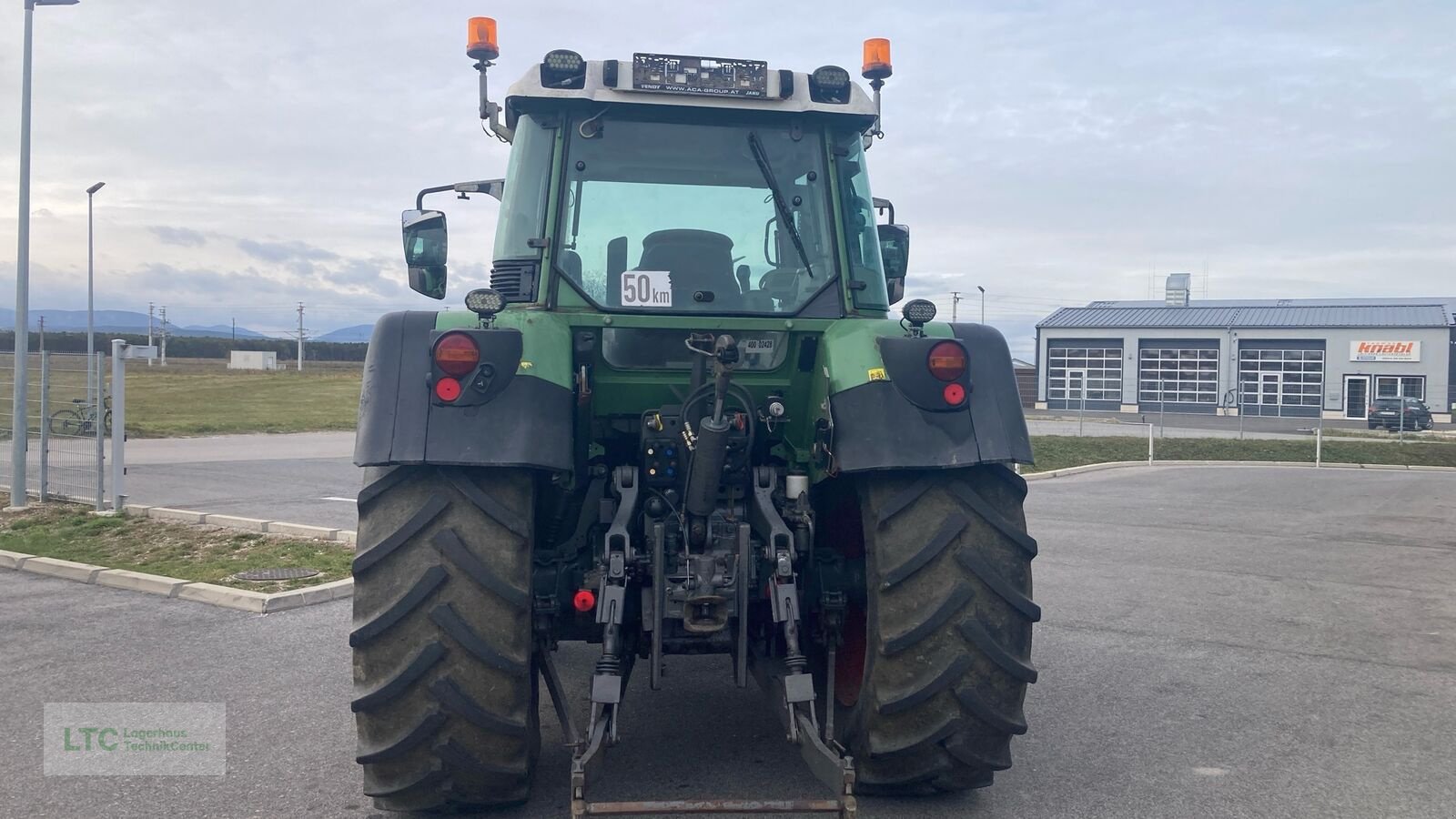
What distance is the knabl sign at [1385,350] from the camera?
2094 inches

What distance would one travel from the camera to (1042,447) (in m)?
27.1

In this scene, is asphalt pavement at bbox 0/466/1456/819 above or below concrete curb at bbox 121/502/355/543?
below

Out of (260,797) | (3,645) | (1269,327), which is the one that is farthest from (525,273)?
(1269,327)

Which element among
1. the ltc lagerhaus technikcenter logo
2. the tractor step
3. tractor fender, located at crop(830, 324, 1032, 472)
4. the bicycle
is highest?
tractor fender, located at crop(830, 324, 1032, 472)

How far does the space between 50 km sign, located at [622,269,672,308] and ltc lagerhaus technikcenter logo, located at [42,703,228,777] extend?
262cm

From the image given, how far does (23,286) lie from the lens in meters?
13.2

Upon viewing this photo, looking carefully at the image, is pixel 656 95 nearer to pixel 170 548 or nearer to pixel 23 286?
pixel 170 548

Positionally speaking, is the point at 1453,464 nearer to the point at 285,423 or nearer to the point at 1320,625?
the point at 1320,625

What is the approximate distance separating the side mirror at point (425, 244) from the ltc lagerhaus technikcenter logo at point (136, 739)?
2.29m

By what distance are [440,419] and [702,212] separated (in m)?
1.53

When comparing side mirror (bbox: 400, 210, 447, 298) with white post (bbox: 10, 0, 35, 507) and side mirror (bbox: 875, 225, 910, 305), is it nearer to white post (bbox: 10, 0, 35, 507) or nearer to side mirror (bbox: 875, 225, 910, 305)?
side mirror (bbox: 875, 225, 910, 305)

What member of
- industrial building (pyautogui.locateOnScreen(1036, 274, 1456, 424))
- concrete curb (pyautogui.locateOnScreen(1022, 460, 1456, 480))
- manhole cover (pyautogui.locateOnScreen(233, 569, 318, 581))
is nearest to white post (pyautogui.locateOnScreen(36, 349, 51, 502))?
manhole cover (pyautogui.locateOnScreen(233, 569, 318, 581))

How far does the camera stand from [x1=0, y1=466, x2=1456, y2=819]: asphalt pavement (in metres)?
4.52

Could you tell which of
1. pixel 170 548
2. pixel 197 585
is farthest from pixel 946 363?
pixel 170 548
